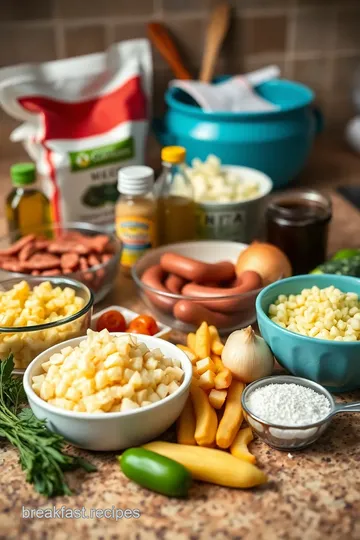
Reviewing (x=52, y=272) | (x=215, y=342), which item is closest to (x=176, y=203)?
(x=52, y=272)

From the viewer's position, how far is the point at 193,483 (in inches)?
37.3

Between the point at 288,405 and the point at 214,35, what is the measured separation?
1.34m

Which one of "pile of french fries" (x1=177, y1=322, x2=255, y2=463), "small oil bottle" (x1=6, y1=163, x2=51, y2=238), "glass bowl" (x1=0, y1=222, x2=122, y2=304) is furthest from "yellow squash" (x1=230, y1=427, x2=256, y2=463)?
"small oil bottle" (x1=6, y1=163, x2=51, y2=238)

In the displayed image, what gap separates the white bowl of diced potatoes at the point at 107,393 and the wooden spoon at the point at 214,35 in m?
1.22

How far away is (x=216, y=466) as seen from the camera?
94cm

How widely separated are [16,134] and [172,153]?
0.43 m

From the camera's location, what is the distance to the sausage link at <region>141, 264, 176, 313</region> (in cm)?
132

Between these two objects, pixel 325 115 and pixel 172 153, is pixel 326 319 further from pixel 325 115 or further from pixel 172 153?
pixel 325 115

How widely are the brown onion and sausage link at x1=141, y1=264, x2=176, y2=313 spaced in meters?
0.16

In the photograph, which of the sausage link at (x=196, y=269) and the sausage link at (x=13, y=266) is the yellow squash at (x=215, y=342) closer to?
the sausage link at (x=196, y=269)

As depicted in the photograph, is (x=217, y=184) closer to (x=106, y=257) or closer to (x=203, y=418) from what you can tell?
(x=106, y=257)

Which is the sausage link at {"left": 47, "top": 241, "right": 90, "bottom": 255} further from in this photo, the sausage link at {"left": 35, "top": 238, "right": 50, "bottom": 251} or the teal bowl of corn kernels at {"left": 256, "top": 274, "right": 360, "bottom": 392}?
the teal bowl of corn kernels at {"left": 256, "top": 274, "right": 360, "bottom": 392}

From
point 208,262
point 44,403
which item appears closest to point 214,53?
point 208,262

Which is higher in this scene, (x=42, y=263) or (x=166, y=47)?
(x=166, y=47)
